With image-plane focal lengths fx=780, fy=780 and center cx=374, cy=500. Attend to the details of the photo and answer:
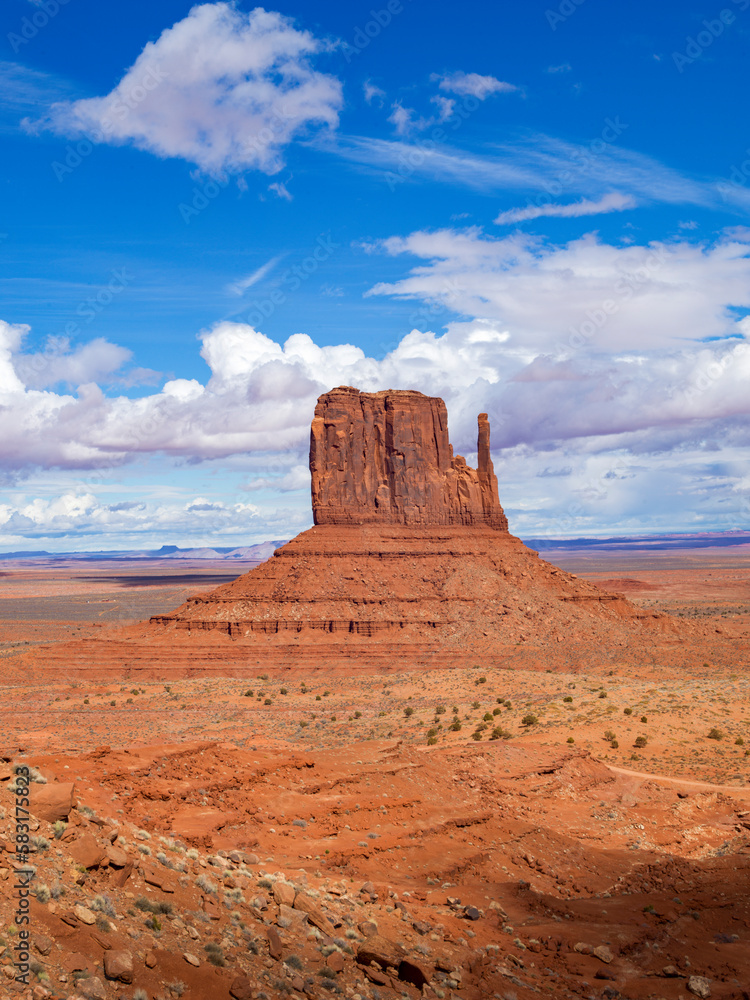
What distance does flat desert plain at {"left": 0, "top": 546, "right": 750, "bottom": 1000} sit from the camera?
35.9 feet

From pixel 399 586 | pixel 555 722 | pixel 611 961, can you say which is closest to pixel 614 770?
pixel 555 722

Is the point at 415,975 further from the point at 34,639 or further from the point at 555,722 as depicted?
the point at 34,639

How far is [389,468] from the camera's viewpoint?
8725 cm

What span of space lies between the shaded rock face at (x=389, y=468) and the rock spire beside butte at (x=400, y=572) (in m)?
0.13

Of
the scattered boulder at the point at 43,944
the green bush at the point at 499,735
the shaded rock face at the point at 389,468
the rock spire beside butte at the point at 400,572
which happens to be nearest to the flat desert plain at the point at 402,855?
the scattered boulder at the point at 43,944

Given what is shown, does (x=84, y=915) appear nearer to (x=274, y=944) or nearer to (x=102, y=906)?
(x=102, y=906)

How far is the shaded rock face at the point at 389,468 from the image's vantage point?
8625 cm

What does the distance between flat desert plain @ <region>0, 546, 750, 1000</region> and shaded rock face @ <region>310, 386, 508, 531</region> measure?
45134 mm

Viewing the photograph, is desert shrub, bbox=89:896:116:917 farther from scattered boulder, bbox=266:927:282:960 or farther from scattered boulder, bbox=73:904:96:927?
scattered boulder, bbox=266:927:282:960

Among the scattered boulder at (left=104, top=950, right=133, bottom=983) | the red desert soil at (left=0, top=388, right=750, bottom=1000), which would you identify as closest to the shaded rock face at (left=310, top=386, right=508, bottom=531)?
the red desert soil at (left=0, top=388, right=750, bottom=1000)

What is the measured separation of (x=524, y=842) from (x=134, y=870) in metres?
11.6

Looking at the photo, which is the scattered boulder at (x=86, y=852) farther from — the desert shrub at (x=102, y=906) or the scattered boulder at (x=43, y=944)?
the scattered boulder at (x=43, y=944)

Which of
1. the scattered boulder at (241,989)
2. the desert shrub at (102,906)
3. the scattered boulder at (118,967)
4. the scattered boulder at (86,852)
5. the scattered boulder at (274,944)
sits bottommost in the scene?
the scattered boulder at (274,944)

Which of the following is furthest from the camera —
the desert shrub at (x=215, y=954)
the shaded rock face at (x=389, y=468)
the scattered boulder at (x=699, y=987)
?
the shaded rock face at (x=389, y=468)
